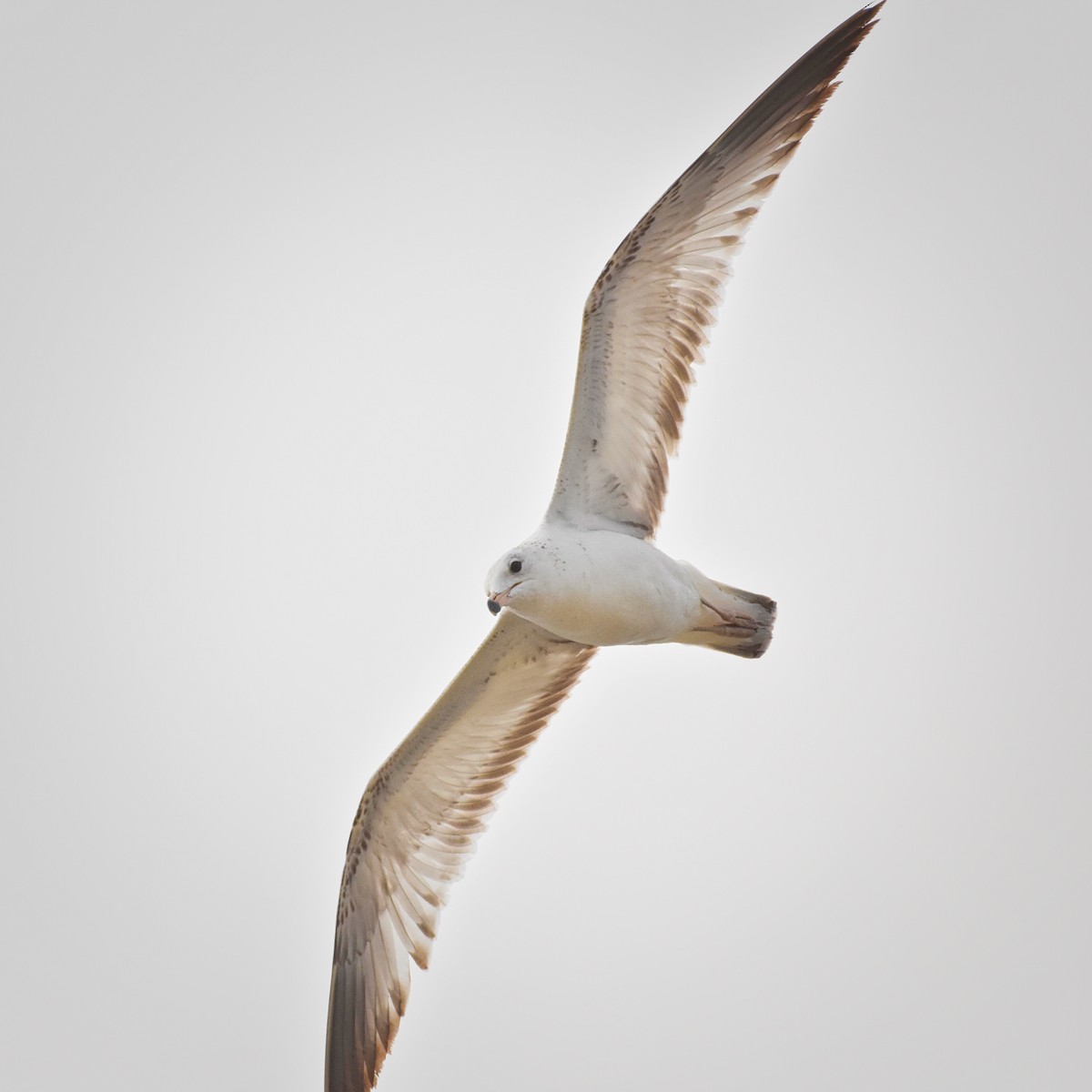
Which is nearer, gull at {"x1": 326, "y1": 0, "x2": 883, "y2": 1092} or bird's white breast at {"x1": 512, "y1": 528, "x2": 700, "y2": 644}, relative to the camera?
bird's white breast at {"x1": 512, "y1": 528, "x2": 700, "y2": 644}

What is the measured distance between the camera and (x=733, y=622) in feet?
25.6

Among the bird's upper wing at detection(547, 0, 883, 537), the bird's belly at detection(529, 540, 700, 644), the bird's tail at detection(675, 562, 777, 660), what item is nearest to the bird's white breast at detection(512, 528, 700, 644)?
the bird's belly at detection(529, 540, 700, 644)

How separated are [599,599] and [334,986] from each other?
8.65 ft

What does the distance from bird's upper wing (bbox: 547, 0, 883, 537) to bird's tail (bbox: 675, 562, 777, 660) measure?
55 cm

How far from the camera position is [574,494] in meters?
7.77

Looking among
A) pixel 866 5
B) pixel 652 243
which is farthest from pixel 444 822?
pixel 866 5

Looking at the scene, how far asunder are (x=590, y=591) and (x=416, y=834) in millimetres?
1878

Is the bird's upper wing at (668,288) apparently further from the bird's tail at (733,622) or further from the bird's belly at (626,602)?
the bird's tail at (733,622)

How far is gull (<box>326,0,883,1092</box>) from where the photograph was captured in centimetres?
741

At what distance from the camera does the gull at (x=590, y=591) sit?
7.41 meters

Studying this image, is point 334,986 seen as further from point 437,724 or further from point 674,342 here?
point 674,342

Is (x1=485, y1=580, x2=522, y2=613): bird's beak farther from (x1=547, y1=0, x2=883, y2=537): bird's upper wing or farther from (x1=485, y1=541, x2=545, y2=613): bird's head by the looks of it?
(x1=547, y1=0, x2=883, y2=537): bird's upper wing

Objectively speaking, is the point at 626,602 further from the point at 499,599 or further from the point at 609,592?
the point at 499,599

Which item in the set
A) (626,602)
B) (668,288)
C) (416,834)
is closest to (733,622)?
(626,602)
